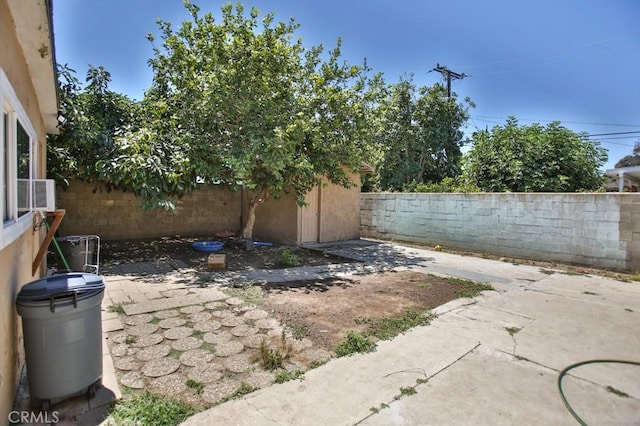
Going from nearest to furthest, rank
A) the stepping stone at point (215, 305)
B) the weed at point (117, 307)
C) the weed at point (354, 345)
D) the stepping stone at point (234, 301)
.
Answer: the weed at point (354, 345) → the weed at point (117, 307) → the stepping stone at point (215, 305) → the stepping stone at point (234, 301)

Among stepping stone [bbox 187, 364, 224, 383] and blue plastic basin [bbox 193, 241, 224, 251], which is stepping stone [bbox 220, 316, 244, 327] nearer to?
stepping stone [bbox 187, 364, 224, 383]

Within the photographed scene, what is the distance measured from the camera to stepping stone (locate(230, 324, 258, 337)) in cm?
396

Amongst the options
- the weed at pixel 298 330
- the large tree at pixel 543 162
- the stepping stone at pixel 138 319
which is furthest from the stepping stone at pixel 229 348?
the large tree at pixel 543 162

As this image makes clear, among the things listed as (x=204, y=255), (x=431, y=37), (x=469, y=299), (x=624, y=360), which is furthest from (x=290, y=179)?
(x=431, y=37)

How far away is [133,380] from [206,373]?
0.60 metres

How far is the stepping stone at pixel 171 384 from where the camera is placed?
2787 millimetres

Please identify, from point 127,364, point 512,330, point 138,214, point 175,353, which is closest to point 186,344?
point 175,353

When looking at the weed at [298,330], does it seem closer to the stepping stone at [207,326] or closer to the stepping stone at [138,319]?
the stepping stone at [207,326]

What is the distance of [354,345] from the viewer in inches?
143

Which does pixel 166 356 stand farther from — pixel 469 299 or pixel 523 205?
pixel 523 205

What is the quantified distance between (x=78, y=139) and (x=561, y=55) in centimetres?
1756

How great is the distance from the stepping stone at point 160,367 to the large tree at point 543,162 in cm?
1161

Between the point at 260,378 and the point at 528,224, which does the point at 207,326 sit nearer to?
the point at 260,378

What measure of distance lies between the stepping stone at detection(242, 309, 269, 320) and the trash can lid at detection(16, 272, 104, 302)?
2.13 meters
